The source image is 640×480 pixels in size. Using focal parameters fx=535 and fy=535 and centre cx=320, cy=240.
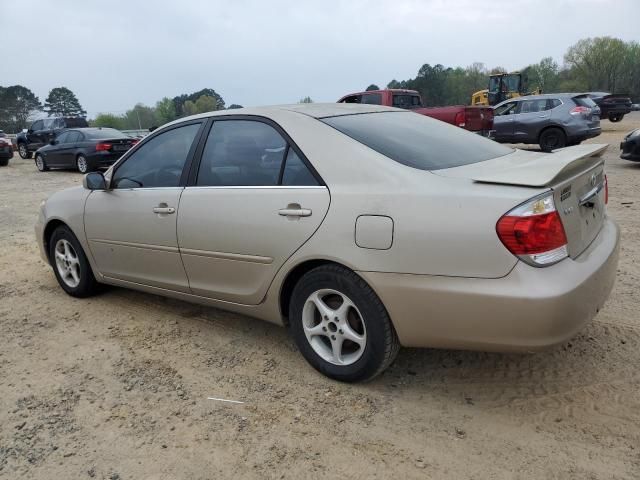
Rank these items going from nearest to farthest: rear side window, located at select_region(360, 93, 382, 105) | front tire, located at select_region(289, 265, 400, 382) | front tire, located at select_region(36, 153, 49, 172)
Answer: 1. front tire, located at select_region(289, 265, 400, 382)
2. rear side window, located at select_region(360, 93, 382, 105)
3. front tire, located at select_region(36, 153, 49, 172)

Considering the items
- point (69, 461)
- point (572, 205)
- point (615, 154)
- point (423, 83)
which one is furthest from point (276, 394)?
point (423, 83)

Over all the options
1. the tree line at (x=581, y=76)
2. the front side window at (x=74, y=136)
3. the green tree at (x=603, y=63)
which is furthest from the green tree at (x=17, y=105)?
the green tree at (x=603, y=63)

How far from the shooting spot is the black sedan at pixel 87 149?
1474 centimetres

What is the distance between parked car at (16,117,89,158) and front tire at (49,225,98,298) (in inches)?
779

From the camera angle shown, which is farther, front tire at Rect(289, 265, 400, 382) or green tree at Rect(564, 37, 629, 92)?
green tree at Rect(564, 37, 629, 92)

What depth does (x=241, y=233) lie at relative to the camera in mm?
3223

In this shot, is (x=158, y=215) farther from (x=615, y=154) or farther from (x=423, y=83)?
(x=423, y=83)

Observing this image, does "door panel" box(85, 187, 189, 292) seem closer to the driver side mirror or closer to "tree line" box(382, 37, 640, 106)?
the driver side mirror

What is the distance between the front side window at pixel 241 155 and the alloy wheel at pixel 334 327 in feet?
2.50

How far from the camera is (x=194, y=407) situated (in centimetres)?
291

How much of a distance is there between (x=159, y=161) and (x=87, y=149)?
482 inches

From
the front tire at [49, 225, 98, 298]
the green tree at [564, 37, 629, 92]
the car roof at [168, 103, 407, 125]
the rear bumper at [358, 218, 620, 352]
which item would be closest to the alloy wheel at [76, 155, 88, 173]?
the front tire at [49, 225, 98, 298]

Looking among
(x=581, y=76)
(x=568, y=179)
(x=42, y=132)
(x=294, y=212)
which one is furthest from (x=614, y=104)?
(x=581, y=76)

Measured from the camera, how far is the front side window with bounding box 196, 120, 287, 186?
325 centimetres
